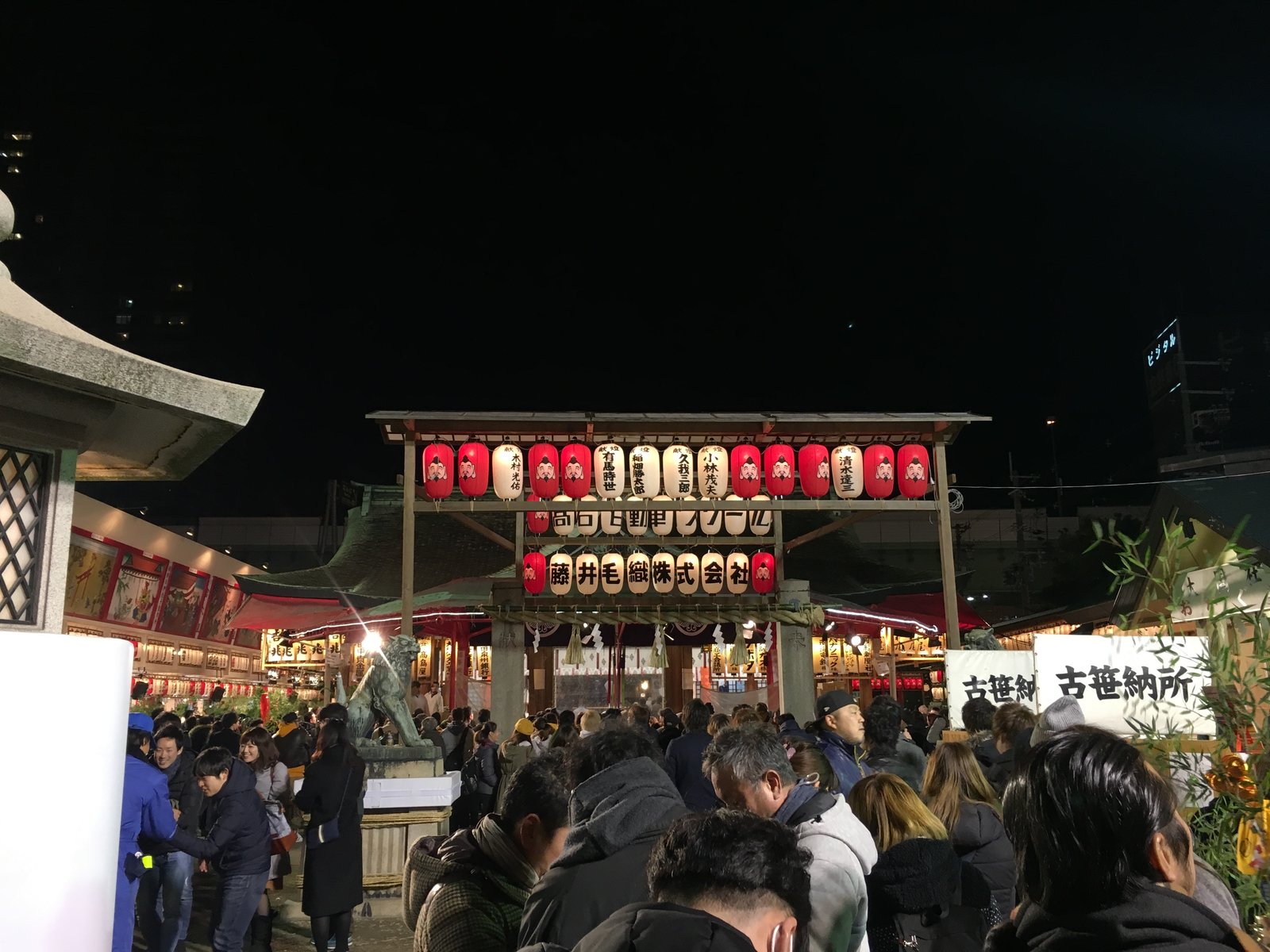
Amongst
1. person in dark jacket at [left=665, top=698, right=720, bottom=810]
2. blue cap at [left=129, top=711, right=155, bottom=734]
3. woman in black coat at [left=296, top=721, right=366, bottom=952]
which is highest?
blue cap at [left=129, top=711, right=155, bottom=734]

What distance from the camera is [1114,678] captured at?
650 centimetres

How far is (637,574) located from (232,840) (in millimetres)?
12700

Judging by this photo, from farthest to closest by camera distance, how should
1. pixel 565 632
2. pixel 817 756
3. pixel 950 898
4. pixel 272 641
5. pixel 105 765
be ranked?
pixel 272 641
pixel 565 632
pixel 817 756
pixel 950 898
pixel 105 765

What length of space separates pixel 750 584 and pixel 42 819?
650 inches

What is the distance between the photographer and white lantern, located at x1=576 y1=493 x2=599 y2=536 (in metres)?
18.5

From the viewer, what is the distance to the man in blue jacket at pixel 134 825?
18.4 ft

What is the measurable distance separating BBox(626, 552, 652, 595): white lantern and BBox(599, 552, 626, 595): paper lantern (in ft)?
0.37

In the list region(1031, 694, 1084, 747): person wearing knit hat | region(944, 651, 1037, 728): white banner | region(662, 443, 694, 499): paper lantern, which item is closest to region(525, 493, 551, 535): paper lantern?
region(662, 443, 694, 499): paper lantern

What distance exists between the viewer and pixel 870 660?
85.7 ft

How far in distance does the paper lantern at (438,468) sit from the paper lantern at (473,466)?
0.63ft

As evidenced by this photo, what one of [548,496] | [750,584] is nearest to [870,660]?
[750,584]

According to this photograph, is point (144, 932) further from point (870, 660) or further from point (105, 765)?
point (870, 660)

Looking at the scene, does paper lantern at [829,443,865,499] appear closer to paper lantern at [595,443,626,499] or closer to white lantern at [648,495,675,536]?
white lantern at [648,495,675,536]

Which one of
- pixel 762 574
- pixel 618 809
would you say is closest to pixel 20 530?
pixel 618 809
